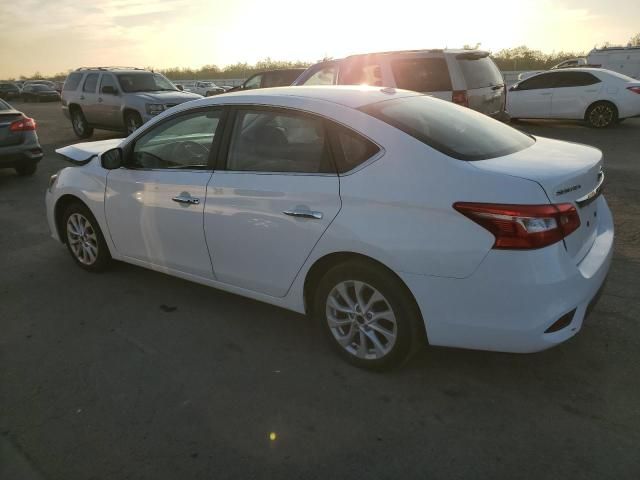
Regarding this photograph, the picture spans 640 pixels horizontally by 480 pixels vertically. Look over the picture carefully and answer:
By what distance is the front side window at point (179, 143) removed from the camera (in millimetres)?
3889

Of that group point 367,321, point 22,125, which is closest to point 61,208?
point 367,321

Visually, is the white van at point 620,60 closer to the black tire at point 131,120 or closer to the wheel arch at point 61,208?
the black tire at point 131,120

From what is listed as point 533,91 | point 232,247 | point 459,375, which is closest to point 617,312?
point 459,375

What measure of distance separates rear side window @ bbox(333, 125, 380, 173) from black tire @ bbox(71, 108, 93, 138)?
45.8 ft

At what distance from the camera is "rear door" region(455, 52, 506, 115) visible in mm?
9141

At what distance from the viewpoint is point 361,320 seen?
3.24 meters

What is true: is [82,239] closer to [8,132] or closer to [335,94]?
[335,94]

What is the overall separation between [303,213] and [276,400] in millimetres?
1074

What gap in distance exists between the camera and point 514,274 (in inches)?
104

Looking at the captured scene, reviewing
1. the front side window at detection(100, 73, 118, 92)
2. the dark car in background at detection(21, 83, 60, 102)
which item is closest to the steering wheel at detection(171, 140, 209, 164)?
the front side window at detection(100, 73, 118, 92)

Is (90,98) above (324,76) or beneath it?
beneath

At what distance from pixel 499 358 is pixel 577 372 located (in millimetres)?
441

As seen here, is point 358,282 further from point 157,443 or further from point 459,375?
point 157,443

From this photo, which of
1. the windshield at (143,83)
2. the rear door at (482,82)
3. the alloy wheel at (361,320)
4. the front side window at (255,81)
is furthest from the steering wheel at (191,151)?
the front side window at (255,81)
